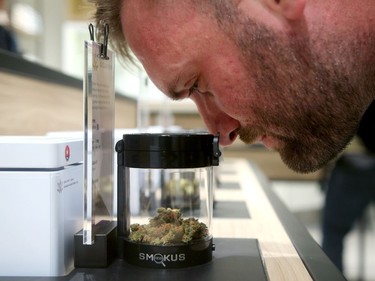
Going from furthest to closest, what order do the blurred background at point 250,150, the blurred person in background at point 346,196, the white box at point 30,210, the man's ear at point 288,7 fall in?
the blurred background at point 250,150, the blurred person in background at point 346,196, the man's ear at point 288,7, the white box at point 30,210

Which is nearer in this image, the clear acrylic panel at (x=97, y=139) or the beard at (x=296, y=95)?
the clear acrylic panel at (x=97, y=139)

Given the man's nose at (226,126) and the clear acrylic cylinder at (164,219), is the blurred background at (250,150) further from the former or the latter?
the clear acrylic cylinder at (164,219)

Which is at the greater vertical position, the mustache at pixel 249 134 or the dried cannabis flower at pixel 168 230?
the mustache at pixel 249 134

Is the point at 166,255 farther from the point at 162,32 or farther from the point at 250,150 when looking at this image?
the point at 250,150

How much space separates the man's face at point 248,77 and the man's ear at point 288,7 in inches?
0.9

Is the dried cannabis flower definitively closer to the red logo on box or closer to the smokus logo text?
the smokus logo text

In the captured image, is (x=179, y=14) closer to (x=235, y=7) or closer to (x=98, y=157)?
(x=235, y=7)

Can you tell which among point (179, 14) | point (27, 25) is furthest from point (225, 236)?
point (27, 25)

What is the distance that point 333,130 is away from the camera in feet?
3.16

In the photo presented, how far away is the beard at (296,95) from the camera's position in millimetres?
848

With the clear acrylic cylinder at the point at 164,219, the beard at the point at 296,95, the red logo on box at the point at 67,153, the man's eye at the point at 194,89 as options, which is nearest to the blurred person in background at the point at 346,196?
the beard at the point at 296,95

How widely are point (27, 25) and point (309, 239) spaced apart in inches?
96.8

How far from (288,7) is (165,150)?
0.33 meters

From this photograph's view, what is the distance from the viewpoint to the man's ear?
827 mm
